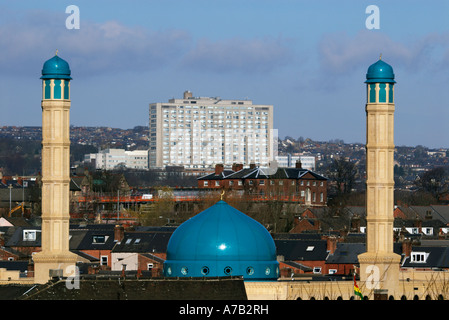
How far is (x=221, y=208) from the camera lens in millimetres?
75688

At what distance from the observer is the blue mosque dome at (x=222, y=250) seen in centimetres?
7375

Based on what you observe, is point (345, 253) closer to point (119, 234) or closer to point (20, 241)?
point (119, 234)

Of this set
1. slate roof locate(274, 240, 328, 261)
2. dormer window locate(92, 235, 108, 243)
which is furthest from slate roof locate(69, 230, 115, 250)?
slate roof locate(274, 240, 328, 261)

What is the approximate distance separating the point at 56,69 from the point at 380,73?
48.5ft

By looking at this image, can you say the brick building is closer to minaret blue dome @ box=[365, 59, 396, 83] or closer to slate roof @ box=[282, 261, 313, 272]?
slate roof @ box=[282, 261, 313, 272]

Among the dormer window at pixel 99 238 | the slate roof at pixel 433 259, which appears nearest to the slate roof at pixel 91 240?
the dormer window at pixel 99 238

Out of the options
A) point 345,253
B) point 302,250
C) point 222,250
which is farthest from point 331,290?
point 302,250

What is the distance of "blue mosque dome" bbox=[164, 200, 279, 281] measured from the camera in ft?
242

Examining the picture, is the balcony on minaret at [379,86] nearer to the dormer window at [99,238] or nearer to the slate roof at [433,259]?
the slate roof at [433,259]

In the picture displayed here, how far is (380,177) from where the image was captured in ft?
254
